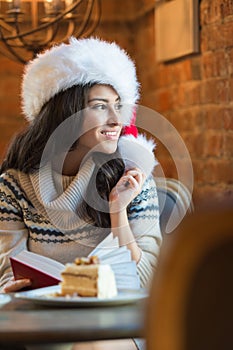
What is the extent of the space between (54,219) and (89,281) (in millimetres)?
731

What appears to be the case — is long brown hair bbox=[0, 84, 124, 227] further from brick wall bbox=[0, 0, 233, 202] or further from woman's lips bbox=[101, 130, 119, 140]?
brick wall bbox=[0, 0, 233, 202]

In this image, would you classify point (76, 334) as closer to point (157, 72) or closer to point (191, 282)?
point (191, 282)

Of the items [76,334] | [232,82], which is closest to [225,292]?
[76,334]

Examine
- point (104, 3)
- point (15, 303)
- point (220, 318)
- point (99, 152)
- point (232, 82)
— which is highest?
point (104, 3)

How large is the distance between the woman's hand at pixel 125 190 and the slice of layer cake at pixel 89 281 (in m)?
0.72

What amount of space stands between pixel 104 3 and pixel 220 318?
411 centimetres

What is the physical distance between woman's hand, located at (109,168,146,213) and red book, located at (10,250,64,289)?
0.48 meters

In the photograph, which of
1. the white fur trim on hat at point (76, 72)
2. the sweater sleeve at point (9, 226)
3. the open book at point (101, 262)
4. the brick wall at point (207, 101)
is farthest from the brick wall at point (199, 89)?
the open book at point (101, 262)

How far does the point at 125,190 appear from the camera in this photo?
100 inches

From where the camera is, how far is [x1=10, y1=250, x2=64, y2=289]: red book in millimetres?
1985

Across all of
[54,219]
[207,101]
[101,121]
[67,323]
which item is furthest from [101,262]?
[207,101]

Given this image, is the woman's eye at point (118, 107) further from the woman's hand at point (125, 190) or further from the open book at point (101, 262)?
the open book at point (101, 262)

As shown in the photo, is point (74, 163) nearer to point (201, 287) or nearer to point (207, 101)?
point (207, 101)

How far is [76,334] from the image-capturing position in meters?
1.44
